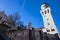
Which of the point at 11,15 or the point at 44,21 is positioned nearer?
the point at 11,15

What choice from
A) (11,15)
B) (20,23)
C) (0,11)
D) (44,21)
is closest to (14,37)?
(20,23)

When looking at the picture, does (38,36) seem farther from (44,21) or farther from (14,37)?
(44,21)

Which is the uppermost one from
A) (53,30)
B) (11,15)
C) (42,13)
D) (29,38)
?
(42,13)

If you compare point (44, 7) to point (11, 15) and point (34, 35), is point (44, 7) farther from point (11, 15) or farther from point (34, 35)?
point (34, 35)

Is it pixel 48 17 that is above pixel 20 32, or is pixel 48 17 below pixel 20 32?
above

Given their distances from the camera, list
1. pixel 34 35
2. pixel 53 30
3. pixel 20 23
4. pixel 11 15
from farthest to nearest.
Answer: pixel 53 30 < pixel 11 15 < pixel 20 23 < pixel 34 35

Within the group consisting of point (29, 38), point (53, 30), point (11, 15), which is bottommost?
point (29, 38)

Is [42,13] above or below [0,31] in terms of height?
above

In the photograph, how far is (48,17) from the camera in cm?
6147

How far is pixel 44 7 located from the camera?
209 feet

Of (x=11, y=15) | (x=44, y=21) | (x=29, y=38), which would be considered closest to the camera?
(x=29, y=38)

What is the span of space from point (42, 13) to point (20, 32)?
1703 inches

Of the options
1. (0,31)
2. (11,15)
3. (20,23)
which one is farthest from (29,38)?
(11,15)

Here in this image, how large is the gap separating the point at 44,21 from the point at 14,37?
40227 mm
